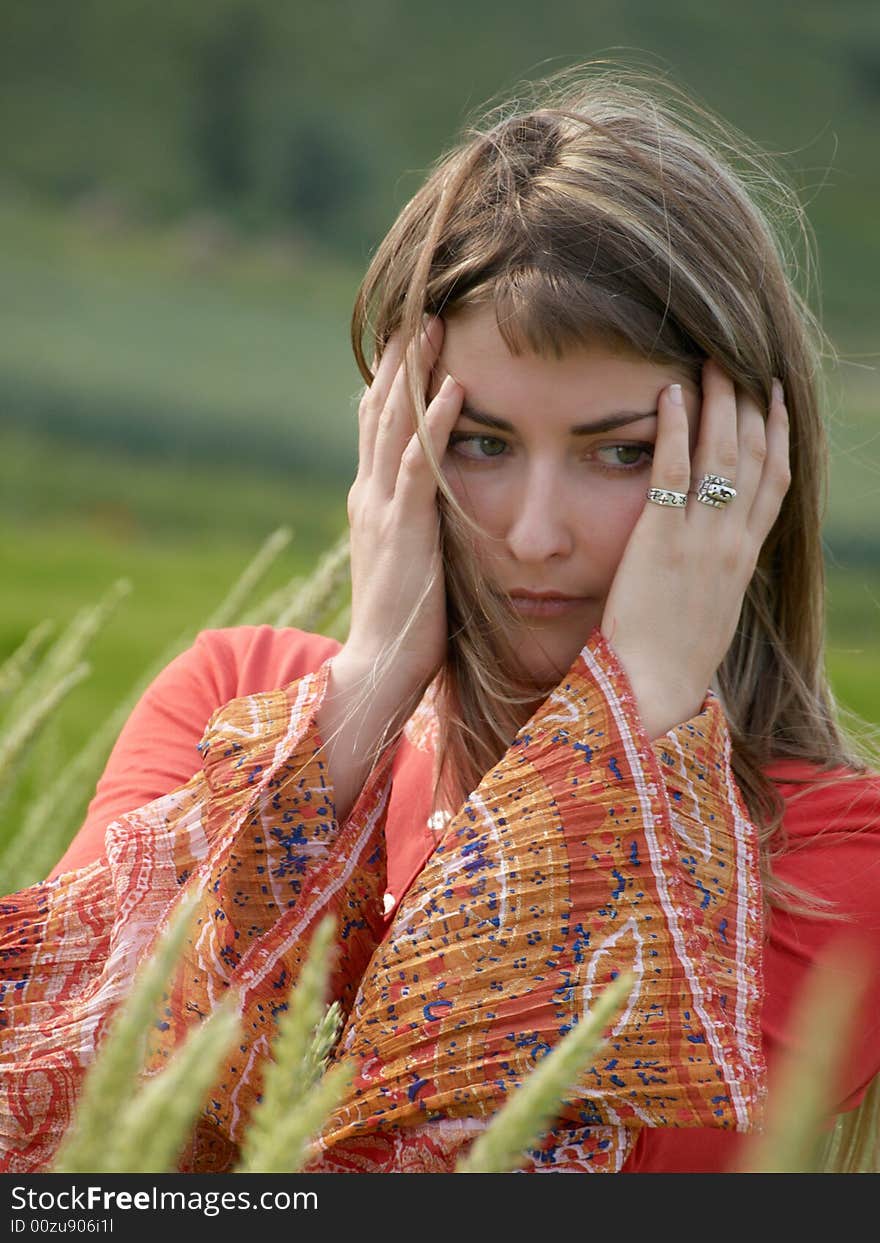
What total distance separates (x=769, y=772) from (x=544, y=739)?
0.49m

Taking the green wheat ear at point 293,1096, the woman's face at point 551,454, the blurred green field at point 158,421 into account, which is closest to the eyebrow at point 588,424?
the woman's face at point 551,454

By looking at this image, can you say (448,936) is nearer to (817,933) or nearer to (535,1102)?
(817,933)

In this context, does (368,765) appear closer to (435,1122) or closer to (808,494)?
(435,1122)

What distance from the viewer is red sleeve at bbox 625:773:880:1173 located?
1.55 m

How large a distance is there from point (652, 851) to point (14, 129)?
51.7ft

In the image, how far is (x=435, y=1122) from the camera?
136 cm

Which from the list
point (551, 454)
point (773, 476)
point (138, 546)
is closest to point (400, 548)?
point (551, 454)

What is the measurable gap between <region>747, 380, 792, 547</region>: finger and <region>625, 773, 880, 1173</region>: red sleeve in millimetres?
360

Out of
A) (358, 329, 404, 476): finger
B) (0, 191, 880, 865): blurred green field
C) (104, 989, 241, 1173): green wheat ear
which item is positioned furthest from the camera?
(0, 191, 880, 865): blurred green field

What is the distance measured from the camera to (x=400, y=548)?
1783 mm

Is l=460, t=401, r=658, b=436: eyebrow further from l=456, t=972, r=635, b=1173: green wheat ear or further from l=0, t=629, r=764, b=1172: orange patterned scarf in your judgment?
l=456, t=972, r=635, b=1173: green wheat ear

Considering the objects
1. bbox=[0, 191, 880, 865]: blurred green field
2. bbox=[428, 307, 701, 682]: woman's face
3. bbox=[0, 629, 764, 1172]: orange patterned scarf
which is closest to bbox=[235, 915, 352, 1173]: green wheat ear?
bbox=[0, 629, 764, 1172]: orange patterned scarf

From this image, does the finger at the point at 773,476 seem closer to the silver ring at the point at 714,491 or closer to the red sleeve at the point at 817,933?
the silver ring at the point at 714,491
